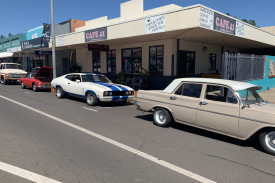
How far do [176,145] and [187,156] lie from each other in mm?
642

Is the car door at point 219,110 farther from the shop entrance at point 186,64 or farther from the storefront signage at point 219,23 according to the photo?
the shop entrance at point 186,64

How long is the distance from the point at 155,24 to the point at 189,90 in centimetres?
604

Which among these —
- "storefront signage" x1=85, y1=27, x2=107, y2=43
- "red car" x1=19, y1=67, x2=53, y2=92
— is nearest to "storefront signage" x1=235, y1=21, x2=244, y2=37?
"storefront signage" x1=85, y1=27, x2=107, y2=43

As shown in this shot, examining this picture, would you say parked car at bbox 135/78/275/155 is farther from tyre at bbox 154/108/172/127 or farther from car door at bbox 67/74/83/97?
car door at bbox 67/74/83/97

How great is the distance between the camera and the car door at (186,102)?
5695 mm

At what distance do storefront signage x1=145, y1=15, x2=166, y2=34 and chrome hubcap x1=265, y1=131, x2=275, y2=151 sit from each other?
7332 mm

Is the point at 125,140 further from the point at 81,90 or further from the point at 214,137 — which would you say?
the point at 81,90

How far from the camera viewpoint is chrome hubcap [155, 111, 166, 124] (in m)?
6.49

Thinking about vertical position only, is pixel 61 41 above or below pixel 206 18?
above

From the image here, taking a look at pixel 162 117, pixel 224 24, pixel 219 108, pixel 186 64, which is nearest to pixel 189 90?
pixel 219 108

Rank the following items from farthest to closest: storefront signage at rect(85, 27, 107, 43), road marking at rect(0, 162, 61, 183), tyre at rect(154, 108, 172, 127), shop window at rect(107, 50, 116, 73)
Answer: shop window at rect(107, 50, 116, 73), storefront signage at rect(85, 27, 107, 43), tyre at rect(154, 108, 172, 127), road marking at rect(0, 162, 61, 183)

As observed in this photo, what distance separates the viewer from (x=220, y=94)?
532cm

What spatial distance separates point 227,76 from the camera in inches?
388

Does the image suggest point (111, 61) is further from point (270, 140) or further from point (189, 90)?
point (270, 140)
